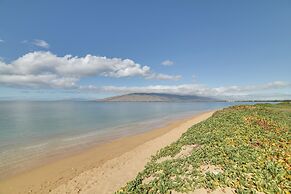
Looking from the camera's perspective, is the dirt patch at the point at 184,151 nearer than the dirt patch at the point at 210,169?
No

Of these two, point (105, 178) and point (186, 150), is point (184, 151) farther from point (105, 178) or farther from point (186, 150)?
point (105, 178)

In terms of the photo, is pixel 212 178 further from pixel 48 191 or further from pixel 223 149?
pixel 48 191

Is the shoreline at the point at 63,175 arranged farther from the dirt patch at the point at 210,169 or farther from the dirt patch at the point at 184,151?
the dirt patch at the point at 210,169

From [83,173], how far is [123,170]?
2303 millimetres

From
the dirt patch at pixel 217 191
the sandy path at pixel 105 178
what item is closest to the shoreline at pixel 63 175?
the sandy path at pixel 105 178

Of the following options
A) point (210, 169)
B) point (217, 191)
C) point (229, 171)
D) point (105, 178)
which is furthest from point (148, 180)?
point (105, 178)

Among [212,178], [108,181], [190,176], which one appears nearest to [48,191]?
[108,181]

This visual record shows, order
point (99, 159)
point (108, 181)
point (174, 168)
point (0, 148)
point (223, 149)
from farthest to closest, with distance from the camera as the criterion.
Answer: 1. point (0, 148)
2. point (99, 159)
3. point (108, 181)
4. point (223, 149)
5. point (174, 168)

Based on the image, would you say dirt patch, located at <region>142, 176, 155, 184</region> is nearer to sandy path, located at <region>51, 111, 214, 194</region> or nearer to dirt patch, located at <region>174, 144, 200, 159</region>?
sandy path, located at <region>51, 111, 214, 194</region>

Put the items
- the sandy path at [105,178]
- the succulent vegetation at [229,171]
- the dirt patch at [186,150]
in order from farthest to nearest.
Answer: the dirt patch at [186,150], the sandy path at [105,178], the succulent vegetation at [229,171]

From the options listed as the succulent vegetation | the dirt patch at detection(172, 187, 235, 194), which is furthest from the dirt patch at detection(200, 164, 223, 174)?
the dirt patch at detection(172, 187, 235, 194)

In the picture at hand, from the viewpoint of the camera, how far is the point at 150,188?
541 cm

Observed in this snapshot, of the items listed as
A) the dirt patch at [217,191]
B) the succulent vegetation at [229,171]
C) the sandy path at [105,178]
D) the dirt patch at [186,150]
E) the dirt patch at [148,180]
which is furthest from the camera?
the dirt patch at [186,150]

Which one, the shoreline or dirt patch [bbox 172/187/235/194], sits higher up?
dirt patch [bbox 172/187/235/194]
